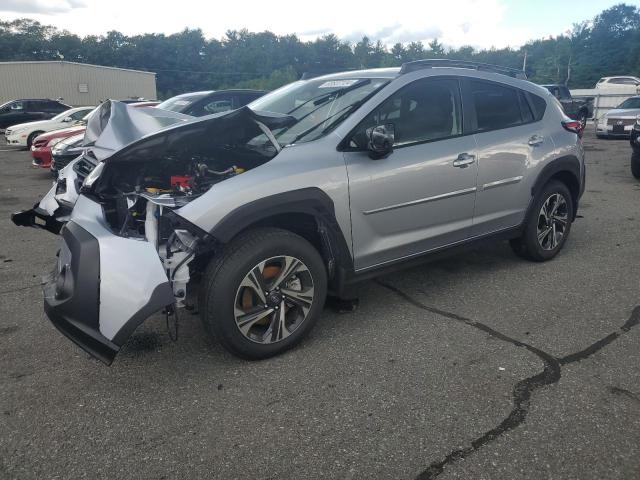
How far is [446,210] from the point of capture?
3916 millimetres

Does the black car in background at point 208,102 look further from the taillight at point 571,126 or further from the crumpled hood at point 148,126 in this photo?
the taillight at point 571,126

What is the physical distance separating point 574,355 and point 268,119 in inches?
96.7

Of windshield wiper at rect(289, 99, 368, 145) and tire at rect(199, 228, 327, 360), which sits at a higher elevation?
windshield wiper at rect(289, 99, 368, 145)

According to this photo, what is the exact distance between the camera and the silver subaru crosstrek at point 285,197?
9.14 feet

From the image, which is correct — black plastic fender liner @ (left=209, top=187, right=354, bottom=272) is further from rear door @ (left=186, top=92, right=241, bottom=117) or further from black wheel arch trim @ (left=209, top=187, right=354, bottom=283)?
rear door @ (left=186, top=92, right=241, bottom=117)

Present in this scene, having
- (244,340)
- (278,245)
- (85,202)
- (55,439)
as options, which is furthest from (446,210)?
(55,439)

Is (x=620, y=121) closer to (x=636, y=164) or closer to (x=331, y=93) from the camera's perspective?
(x=636, y=164)

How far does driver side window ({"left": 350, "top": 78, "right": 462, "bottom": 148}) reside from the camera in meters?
3.56

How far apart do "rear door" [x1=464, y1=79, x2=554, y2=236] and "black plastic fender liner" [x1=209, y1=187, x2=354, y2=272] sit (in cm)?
142

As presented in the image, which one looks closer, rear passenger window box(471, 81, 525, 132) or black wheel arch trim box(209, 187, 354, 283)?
black wheel arch trim box(209, 187, 354, 283)

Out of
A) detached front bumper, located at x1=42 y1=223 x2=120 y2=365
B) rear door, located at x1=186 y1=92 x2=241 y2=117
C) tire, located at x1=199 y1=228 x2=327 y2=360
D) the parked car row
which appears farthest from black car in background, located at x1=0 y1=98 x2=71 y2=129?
tire, located at x1=199 y1=228 x2=327 y2=360

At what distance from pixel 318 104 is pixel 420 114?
30.5 inches

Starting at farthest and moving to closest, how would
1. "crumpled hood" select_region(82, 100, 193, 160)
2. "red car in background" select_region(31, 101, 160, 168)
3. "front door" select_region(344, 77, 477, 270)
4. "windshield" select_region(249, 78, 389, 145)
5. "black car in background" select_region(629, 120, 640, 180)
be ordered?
"red car in background" select_region(31, 101, 160, 168) < "black car in background" select_region(629, 120, 640, 180) < "crumpled hood" select_region(82, 100, 193, 160) < "windshield" select_region(249, 78, 389, 145) < "front door" select_region(344, 77, 477, 270)

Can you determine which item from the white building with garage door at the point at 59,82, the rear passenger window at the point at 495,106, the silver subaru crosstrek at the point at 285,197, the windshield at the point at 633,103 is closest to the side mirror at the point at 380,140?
the silver subaru crosstrek at the point at 285,197
